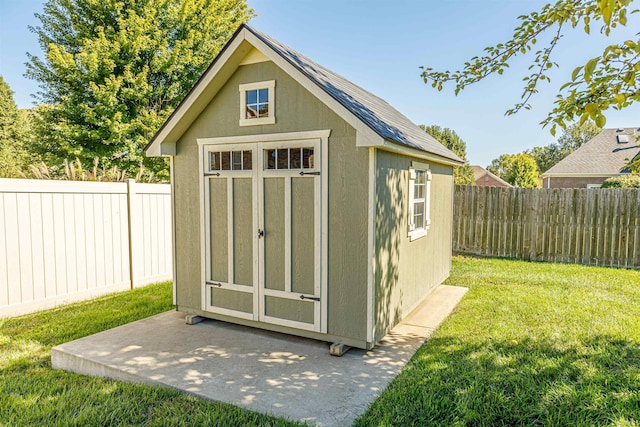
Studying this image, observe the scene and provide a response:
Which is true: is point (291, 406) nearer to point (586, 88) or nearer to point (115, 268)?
point (586, 88)

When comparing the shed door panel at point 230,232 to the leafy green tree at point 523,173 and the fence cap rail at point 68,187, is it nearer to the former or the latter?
the fence cap rail at point 68,187

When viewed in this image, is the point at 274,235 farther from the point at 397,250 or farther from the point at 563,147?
the point at 563,147

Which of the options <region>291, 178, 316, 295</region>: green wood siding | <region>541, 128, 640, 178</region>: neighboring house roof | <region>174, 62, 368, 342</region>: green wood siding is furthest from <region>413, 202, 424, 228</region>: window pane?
<region>541, 128, 640, 178</region>: neighboring house roof

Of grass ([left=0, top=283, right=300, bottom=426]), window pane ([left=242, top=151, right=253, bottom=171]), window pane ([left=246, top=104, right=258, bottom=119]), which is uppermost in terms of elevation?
window pane ([left=246, top=104, right=258, bottom=119])

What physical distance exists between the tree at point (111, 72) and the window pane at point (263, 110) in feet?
33.2

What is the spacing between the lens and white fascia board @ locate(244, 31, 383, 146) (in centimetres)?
387

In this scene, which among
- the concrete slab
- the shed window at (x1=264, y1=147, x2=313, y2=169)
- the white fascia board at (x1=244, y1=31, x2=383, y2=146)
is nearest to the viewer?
the concrete slab

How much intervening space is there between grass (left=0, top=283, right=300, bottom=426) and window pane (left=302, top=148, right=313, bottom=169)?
249 centimetres

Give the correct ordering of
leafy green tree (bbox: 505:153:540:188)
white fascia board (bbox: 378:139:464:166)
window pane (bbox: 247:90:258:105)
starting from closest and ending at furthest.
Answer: white fascia board (bbox: 378:139:464:166) < window pane (bbox: 247:90:258:105) < leafy green tree (bbox: 505:153:540:188)

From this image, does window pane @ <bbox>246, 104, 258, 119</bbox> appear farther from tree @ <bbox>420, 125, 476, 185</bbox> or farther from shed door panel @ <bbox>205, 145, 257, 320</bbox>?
tree @ <bbox>420, 125, 476, 185</bbox>

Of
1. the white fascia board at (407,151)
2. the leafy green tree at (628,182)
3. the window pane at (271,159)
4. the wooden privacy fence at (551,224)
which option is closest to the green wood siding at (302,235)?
the window pane at (271,159)

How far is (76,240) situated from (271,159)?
375cm

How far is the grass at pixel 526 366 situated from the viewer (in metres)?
2.90

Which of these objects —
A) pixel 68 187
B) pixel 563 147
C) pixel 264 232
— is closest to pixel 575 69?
pixel 264 232
